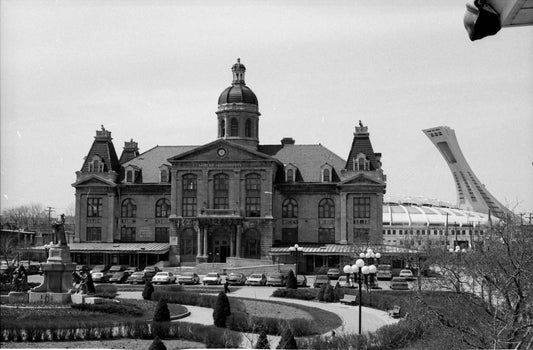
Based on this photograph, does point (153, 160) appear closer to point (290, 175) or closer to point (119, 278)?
point (290, 175)

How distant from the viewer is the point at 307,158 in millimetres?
75000

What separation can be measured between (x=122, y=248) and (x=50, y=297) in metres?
35.1

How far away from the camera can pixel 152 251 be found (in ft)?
230

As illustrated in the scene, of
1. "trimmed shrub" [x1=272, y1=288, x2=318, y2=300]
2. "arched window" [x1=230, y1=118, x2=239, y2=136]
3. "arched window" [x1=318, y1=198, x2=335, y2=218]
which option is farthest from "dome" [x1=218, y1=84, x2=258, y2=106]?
"trimmed shrub" [x1=272, y1=288, x2=318, y2=300]

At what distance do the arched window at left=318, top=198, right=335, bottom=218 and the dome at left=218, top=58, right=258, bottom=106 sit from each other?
14.4 meters

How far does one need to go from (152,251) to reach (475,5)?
220ft

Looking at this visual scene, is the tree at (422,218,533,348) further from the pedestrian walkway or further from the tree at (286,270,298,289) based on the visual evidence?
the tree at (286,270,298,289)

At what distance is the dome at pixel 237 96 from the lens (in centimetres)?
7756

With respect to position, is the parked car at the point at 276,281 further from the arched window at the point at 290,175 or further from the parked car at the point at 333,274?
the arched window at the point at 290,175

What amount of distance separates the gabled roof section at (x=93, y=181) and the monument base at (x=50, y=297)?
3808cm

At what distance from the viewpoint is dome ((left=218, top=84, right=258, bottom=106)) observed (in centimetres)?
7756

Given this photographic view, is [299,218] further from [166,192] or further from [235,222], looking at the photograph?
[166,192]

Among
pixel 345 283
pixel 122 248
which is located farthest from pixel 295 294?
pixel 122 248

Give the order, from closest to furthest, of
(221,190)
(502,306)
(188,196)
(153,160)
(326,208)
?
(502,306)
(221,190)
(188,196)
(326,208)
(153,160)
